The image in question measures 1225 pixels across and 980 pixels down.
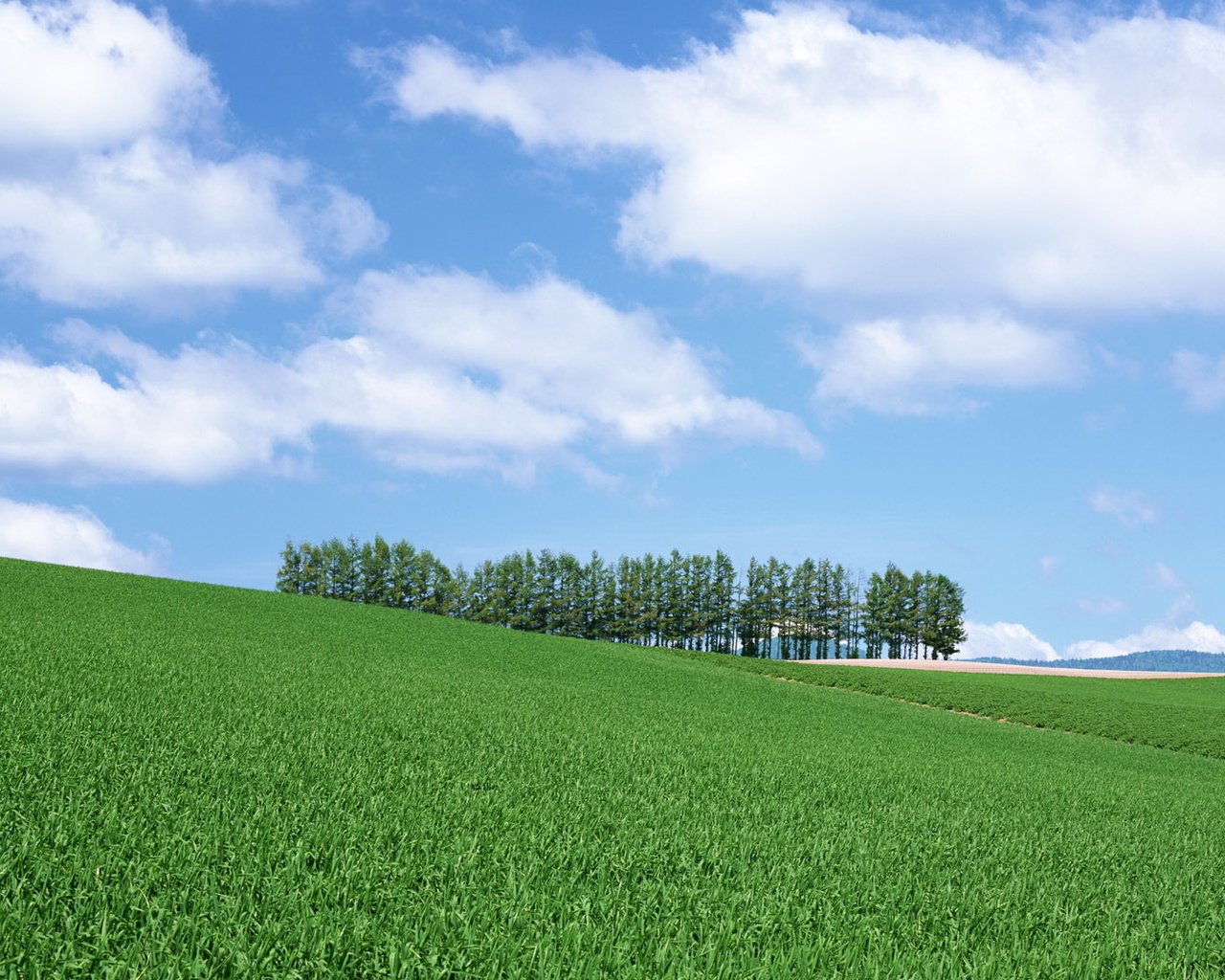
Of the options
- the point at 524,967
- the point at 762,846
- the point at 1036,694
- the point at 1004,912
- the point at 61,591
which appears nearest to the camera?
the point at 524,967

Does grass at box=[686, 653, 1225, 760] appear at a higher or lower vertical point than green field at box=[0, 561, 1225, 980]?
lower

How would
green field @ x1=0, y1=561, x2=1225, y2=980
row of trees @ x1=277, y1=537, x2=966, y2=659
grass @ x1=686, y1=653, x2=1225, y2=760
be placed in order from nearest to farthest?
green field @ x1=0, y1=561, x2=1225, y2=980
grass @ x1=686, y1=653, x2=1225, y2=760
row of trees @ x1=277, y1=537, x2=966, y2=659

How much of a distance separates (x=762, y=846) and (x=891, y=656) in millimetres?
113829

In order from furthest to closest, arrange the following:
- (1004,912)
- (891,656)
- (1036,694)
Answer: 1. (891,656)
2. (1036,694)
3. (1004,912)

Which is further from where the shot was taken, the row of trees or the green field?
the row of trees

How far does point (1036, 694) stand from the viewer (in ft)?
130

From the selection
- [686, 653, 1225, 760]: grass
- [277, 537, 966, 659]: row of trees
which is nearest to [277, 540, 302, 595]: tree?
[277, 537, 966, 659]: row of trees

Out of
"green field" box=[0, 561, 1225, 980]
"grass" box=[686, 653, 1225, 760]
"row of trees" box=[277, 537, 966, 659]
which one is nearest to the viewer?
"green field" box=[0, 561, 1225, 980]

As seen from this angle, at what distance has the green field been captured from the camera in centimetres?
403

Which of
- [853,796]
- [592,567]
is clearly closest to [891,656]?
[592,567]

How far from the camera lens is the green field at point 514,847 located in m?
4.03

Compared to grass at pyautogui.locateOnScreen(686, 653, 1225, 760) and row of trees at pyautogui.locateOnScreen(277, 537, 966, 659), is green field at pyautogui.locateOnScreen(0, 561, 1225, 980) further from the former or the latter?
row of trees at pyautogui.locateOnScreen(277, 537, 966, 659)

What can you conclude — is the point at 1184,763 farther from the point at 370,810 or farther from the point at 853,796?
the point at 370,810

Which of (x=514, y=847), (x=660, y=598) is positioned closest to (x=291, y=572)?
(x=660, y=598)
